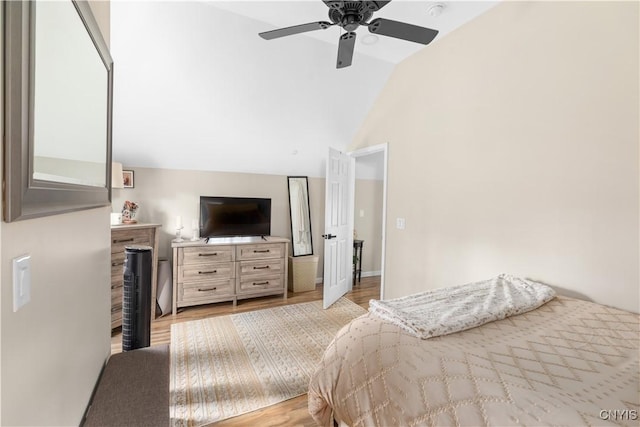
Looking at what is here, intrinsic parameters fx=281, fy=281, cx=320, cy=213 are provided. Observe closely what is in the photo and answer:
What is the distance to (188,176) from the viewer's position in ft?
11.9

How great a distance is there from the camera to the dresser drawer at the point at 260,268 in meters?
3.51

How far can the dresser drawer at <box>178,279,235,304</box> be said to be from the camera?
3221mm

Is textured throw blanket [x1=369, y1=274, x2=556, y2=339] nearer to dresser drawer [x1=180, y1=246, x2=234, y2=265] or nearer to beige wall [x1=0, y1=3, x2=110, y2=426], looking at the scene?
beige wall [x1=0, y1=3, x2=110, y2=426]

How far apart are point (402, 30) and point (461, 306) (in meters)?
1.65

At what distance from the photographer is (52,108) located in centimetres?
75

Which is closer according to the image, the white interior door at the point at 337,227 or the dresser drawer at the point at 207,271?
the dresser drawer at the point at 207,271

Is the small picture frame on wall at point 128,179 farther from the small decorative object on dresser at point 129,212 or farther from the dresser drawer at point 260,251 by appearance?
the dresser drawer at point 260,251

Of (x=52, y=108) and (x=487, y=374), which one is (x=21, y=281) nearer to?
(x=52, y=108)

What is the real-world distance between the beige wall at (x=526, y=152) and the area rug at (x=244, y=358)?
3.85 feet

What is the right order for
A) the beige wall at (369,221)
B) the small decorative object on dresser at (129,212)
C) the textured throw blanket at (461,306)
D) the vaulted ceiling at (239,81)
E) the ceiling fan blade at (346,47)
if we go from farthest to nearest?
1. the beige wall at (369,221)
2. the small decorative object on dresser at (129,212)
3. the vaulted ceiling at (239,81)
4. the ceiling fan blade at (346,47)
5. the textured throw blanket at (461,306)

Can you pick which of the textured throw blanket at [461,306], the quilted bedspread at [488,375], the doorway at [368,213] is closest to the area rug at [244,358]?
the quilted bedspread at [488,375]

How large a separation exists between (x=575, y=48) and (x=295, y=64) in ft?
7.27

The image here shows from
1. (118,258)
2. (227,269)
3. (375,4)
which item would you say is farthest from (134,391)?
(227,269)

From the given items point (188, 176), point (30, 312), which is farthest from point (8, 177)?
point (188, 176)
